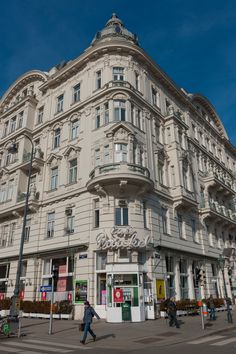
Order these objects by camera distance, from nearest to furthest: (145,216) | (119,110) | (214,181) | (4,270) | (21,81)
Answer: (145,216), (119,110), (4,270), (214,181), (21,81)

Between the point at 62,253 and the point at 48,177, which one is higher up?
the point at 48,177

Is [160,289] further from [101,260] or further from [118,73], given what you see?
[118,73]

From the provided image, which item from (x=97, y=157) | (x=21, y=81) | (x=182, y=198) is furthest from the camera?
(x=21, y=81)

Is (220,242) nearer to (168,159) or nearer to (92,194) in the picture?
(168,159)

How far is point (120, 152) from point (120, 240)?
738cm

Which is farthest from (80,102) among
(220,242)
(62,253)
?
(220,242)

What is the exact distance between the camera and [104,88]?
91.8 ft

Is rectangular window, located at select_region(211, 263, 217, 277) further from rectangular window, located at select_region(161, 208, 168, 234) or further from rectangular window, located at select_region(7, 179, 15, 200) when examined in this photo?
rectangular window, located at select_region(7, 179, 15, 200)

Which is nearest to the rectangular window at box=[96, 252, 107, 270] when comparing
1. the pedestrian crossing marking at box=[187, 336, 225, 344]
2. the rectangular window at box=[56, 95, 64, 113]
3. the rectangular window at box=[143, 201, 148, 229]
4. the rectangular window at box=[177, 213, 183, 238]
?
the rectangular window at box=[143, 201, 148, 229]

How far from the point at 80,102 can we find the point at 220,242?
21.8 m

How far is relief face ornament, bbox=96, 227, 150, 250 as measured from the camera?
21242 millimetres

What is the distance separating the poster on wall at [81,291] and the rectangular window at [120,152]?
9.74 metres

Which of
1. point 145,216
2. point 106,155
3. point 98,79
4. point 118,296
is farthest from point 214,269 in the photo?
point 98,79

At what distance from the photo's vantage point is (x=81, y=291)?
72.0ft
